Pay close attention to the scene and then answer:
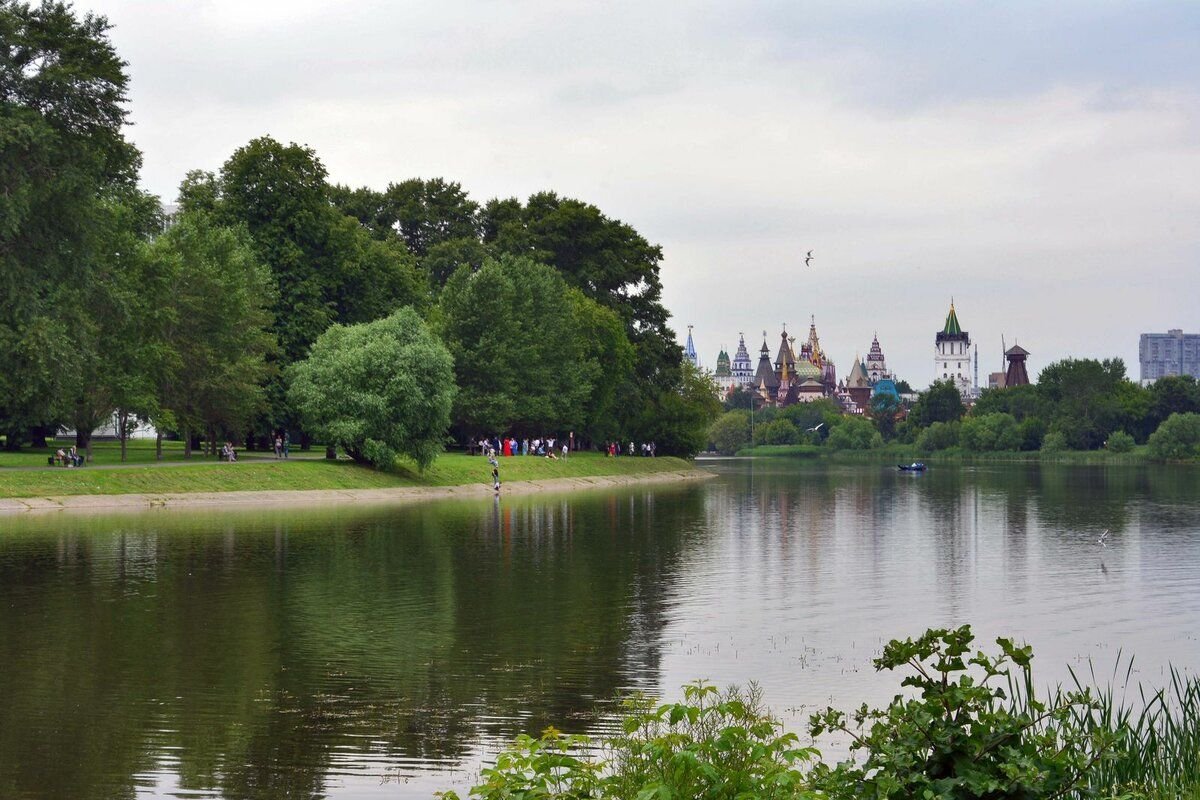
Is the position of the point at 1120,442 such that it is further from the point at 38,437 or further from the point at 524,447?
the point at 38,437

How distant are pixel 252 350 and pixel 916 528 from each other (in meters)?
38.4

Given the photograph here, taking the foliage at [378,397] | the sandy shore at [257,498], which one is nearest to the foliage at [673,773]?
the sandy shore at [257,498]

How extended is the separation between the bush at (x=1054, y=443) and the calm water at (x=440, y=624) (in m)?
143

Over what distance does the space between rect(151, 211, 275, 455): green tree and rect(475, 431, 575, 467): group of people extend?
1949cm

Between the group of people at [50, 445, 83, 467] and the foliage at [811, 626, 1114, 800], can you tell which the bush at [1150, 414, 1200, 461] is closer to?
the group of people at [50, 445, 83, 467]

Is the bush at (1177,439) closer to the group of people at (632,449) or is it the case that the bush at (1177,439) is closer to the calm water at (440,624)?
the group of people at (632,449)

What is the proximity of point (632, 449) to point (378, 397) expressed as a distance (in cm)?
4546

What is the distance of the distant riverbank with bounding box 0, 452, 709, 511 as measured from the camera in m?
57.0

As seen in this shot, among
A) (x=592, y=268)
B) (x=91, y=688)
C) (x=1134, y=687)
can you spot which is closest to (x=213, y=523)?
(x=91, y=688)

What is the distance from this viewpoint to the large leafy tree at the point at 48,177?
54.6m

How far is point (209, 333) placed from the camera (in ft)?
240

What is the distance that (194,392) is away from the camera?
72.3 m

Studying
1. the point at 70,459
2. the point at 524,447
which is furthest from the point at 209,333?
the point at 524,447

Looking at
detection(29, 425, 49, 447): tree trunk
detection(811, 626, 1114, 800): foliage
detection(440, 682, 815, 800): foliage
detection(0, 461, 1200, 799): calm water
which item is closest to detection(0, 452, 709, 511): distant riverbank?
detection(0, 461, 1200, 799): calm water
